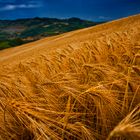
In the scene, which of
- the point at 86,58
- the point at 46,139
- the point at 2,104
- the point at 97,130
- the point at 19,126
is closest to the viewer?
the point at 46,139

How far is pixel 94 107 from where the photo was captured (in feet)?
5.27

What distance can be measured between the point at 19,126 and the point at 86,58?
5.18 ft

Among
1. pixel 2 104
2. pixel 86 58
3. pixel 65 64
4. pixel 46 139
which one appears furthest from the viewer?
pixel 86 58

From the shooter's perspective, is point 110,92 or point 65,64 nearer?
point 110,92

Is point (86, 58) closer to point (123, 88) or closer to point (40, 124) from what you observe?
point (123, 88)

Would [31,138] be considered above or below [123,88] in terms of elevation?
below

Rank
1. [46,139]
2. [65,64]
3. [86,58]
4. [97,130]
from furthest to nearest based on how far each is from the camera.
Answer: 1. [86,58]
2. [65,64]
3. [97,130]
4. [46,139]

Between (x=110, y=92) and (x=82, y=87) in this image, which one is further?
(x=82, y=87)

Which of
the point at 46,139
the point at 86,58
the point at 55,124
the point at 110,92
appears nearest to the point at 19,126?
the point at 55,124

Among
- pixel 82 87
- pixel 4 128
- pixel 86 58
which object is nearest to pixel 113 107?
pixel 82 87

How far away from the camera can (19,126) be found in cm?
166

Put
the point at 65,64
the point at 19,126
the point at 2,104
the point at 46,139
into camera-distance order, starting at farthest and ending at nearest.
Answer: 1. the point at 65,64
2. the point at 2,104
3. the point at 19,126
4. the point at 46,139

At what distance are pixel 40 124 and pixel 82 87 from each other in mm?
355

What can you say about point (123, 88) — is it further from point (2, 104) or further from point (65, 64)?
point (65, 64)
